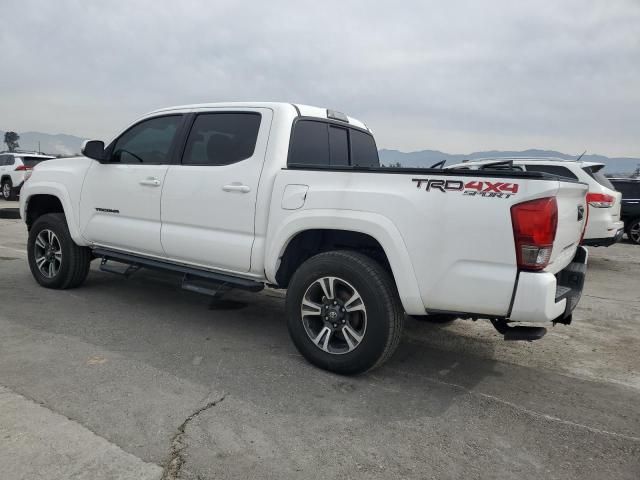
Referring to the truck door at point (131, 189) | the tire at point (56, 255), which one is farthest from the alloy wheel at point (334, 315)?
the tire at point (56, 255)

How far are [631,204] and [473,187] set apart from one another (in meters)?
10.9

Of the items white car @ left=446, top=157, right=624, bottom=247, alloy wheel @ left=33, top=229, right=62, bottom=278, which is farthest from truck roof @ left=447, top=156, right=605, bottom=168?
alloy wheel @ left=33, top=229, right=62, bottom=278

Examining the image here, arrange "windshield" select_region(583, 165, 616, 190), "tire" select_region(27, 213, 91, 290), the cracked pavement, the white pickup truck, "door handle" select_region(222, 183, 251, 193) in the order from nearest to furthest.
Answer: the cracked pavement → the white pickup truck → "door handle" select_region(222, 183, 251, 193) → "tire" select_region(27, 213, 91, 290) → "windshield" select_region(583, 165, 616, 190)

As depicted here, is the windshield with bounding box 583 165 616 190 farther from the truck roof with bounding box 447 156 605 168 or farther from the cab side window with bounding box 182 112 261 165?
the cab side window with bounding box 182 112 261 165

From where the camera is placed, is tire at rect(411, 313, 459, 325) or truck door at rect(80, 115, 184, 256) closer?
tire at rect(411, 313, 459, 325)

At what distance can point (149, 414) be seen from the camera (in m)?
2.81

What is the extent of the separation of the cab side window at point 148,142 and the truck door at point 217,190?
236mm

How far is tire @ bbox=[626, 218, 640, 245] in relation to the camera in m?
12.0

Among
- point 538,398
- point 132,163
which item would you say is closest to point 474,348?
point 538,398

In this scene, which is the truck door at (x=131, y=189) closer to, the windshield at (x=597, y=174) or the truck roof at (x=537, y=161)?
the truck roof at (x=537, y=161)

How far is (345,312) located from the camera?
3.42 m

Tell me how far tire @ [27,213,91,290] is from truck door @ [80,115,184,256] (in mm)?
372

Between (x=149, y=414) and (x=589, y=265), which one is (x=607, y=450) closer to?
(x=149, y=414)

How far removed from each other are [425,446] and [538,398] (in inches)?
43.4
